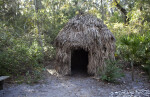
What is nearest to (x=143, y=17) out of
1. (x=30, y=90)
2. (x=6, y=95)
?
(x=30, y=90)

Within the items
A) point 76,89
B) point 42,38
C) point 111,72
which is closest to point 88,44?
point 111,72

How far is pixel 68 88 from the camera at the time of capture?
6.18 metres

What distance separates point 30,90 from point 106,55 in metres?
4.27

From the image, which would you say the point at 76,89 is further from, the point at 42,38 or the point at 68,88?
the point at 42,38

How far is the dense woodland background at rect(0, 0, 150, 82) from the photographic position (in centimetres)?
686

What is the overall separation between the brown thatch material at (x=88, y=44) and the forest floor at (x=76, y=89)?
87 cm

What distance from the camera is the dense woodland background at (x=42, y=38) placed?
686cm

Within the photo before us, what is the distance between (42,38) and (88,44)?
6435mm

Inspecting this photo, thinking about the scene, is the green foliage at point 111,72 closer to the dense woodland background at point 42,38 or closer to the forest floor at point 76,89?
the forest floor at point 76,89

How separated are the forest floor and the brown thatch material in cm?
87

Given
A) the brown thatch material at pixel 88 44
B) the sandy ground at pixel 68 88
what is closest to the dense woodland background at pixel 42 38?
the sandy ground at pixel 68 88

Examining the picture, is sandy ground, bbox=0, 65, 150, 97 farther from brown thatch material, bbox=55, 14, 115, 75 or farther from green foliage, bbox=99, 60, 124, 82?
brown thatch material, bbox=55, 14, 115, 75

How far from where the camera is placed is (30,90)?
579 centimetres

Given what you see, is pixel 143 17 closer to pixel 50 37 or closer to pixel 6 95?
pixel 50 37
